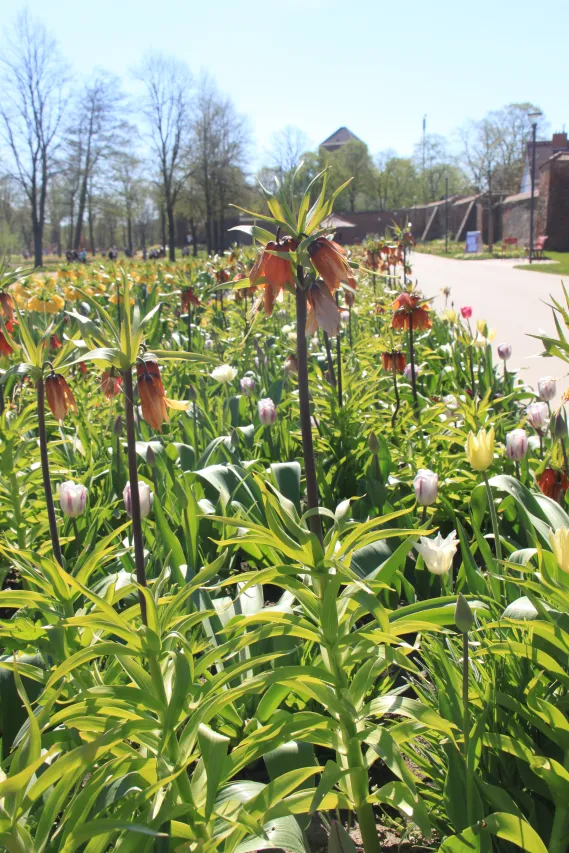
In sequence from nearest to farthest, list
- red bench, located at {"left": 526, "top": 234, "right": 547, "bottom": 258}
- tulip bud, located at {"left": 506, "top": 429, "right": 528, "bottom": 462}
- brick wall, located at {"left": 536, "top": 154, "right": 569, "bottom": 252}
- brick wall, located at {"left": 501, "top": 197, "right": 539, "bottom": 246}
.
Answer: tulip bud, located at {"left": 506, "top": 429, "right": 528, "bottom": 462} → red bench, located at {"left": 526, "top": 234, "right": 547, "bottom": 258} → brick wall, located at {"left": 536, "top": 154, "right": 569, "bottom": 252} → brick wall, located at {"left": 501, "top": 197, "right": 539, "bottom": 246}

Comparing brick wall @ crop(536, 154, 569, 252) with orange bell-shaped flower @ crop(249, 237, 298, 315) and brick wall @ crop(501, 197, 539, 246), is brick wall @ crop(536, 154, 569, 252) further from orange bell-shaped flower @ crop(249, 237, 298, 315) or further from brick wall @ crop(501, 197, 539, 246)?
orange bell-shaped flower @ crop(249, 237, 298, 315)

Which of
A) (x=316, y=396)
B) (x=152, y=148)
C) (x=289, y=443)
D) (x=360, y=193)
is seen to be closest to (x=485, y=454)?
(x=289, y=443)

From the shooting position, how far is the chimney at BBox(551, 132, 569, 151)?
4144cm

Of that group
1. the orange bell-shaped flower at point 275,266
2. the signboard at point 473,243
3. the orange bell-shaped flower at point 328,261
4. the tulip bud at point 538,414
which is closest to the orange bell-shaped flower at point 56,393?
the orange bell-shaped flower at point 275,266

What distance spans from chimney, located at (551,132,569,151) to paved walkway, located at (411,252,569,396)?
27.7m

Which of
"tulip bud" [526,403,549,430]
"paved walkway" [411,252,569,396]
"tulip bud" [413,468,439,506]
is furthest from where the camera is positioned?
"paved walkway" [411,252,569,396]

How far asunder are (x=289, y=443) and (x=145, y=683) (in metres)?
1.96

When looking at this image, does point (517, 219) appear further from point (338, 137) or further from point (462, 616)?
point (338, 137)

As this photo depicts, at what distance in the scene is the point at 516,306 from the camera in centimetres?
1070

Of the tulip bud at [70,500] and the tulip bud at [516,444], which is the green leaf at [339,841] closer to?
the tulip bud at [70,500]

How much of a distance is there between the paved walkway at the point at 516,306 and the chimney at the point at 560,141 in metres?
27.7

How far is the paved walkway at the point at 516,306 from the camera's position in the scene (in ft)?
19.2

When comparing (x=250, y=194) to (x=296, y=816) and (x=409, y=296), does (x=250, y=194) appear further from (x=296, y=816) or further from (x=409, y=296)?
(x=296, y=816)

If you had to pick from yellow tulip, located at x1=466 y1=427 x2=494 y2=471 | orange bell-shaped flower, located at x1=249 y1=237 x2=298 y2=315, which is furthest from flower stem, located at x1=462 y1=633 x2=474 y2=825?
orange bell-shaped flower, located at x1=249 y1=237 x2=298 y2=315
